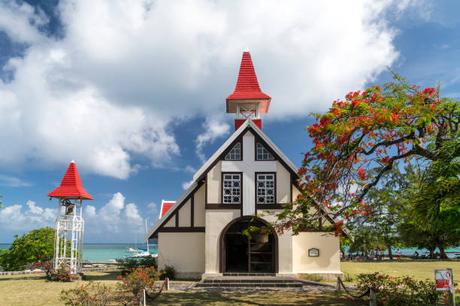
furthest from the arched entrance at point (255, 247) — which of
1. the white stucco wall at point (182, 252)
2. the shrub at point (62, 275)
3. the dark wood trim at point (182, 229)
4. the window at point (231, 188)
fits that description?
the shrub at point (62, 275)

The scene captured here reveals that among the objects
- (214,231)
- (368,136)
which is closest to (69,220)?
(214,231)

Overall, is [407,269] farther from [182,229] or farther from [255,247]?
[182,229]

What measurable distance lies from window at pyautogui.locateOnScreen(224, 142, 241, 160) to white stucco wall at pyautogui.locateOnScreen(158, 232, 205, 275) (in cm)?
458

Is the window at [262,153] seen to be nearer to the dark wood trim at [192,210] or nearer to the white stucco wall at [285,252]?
the white stucco wall at [285,252]

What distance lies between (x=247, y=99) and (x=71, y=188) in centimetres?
1230

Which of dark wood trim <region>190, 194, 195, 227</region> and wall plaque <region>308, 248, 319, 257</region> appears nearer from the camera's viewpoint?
wall plaque <region>308, 248, 319, 257</region>

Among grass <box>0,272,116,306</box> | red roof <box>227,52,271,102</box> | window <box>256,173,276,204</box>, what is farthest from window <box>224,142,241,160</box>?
grass <box>0,272,116,306</box>

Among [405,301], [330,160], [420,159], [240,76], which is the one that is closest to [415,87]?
[420,159]

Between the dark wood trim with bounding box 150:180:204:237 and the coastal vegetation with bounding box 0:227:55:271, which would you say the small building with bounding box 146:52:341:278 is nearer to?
the dark wood trim with bounding box 150:180:204:237

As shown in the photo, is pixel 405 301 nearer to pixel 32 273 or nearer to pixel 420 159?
pixel 420 159

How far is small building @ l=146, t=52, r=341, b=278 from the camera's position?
21516 mm

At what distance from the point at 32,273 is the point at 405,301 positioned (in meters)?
24.9

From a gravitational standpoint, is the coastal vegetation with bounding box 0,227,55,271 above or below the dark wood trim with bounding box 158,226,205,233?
below

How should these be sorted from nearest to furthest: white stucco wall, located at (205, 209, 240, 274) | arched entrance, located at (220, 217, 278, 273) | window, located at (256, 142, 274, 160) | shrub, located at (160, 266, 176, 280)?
white stucco wall, located at (205, 209, 240, 274) → arched entrance, located at (220, 217, 278, 273) → shrub, located at (160, 266, 176, 280) → window, located at (256, 142, 274, 160)
